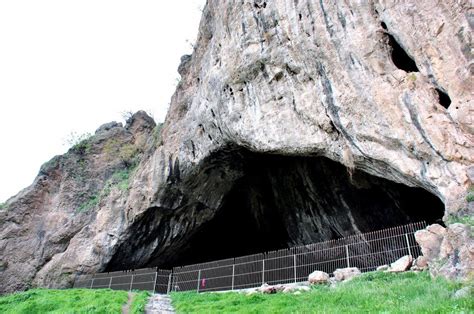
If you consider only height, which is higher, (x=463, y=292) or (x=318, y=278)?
(x=318, y=278)

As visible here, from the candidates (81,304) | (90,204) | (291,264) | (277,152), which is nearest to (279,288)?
(291,264)

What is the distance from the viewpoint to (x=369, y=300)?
26.7 feet

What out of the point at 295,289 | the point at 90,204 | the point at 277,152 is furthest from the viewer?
the point at 90,204

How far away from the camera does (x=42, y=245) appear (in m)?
25.1

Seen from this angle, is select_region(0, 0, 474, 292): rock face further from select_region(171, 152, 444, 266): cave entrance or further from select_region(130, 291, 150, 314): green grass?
select_region(130, 291, 150, 314): green grass

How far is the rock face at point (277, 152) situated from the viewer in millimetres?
9781

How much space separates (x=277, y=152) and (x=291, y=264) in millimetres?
3927

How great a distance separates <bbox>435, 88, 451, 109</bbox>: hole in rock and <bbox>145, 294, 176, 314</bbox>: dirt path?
906 centimetres

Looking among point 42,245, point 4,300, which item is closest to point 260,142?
point 4,300

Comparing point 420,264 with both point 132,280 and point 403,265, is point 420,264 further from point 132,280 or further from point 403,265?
point 132,280

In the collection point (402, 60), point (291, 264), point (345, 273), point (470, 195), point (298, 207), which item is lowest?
point (345, 273)

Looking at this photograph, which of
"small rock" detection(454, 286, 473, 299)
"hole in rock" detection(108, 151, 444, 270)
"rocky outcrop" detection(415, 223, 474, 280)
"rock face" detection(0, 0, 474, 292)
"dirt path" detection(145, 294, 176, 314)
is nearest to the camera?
"small rock" detection(454, 286, 473, 299)

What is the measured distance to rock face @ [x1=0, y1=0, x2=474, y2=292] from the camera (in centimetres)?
978

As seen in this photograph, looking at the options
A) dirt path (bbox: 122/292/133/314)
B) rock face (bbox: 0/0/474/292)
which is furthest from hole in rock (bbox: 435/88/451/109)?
dirt path (bbox: 122/292/133/314)
